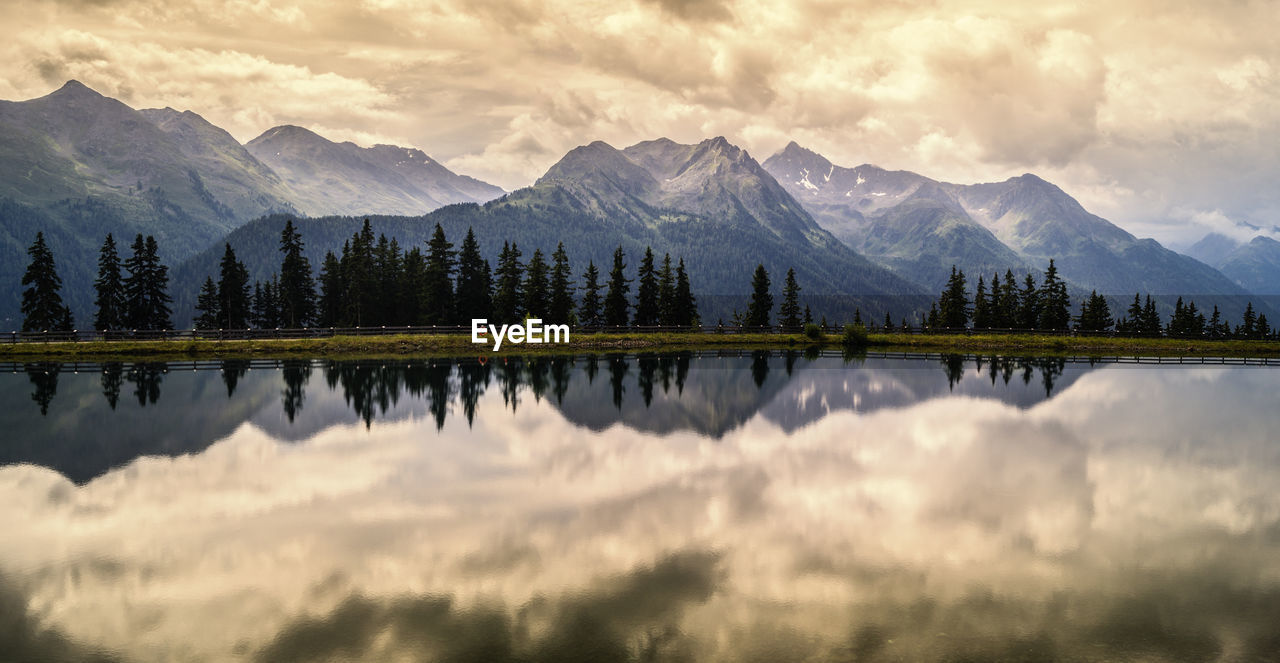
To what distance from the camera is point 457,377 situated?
68.1 meters

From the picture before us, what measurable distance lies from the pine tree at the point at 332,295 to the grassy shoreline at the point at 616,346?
1824cm

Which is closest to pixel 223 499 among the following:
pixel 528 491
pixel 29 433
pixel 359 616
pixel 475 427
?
pixel 528 491

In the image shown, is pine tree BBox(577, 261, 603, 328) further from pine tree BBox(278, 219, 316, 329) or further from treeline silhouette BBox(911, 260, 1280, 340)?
treeline silhouette BBox(911, 260, 1280, 340)

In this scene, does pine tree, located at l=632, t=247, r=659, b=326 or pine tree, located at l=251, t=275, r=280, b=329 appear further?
pine tree, located at l=632, t=247, r=659, b=326

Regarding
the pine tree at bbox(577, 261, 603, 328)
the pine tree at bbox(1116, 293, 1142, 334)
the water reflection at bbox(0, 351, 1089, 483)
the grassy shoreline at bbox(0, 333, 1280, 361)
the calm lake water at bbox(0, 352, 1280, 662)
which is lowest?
the calm lake water at bbox(0, 352, 1280, 662)

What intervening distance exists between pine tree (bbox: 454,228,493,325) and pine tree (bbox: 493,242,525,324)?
1.88 metres

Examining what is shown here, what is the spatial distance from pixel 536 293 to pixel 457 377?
5063cm

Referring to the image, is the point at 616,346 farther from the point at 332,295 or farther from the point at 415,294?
the point at 332,295

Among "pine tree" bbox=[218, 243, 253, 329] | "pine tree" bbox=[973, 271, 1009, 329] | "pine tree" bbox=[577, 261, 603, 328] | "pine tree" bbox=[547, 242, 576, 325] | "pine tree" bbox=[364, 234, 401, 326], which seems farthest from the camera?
"pine tree" bbox=[973, 271, 1009, 329]

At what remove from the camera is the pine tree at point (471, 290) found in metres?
118

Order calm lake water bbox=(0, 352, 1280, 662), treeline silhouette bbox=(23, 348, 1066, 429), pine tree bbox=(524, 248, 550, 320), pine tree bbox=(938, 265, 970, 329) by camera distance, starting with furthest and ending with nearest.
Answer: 1. pine tree bbox=(938, 265, 970, 329)
2. pine tree bbox=(524, 248, 550, 320)
3. treeline silhouette bbox=(23, 348, 1066, 429)
4. calm lake water bbox=(0, 352, 1280, 662)

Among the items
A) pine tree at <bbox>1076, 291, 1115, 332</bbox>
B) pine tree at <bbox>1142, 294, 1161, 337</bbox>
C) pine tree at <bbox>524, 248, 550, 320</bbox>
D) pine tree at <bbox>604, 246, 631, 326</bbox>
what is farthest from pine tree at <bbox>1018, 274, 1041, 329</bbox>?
pine tree at <bbox>524, 248, 550, 320</bbox>

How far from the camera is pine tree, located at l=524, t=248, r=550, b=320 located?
117438mm

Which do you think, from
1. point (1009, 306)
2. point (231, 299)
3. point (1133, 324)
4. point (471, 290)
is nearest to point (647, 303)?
point (471, 290)
